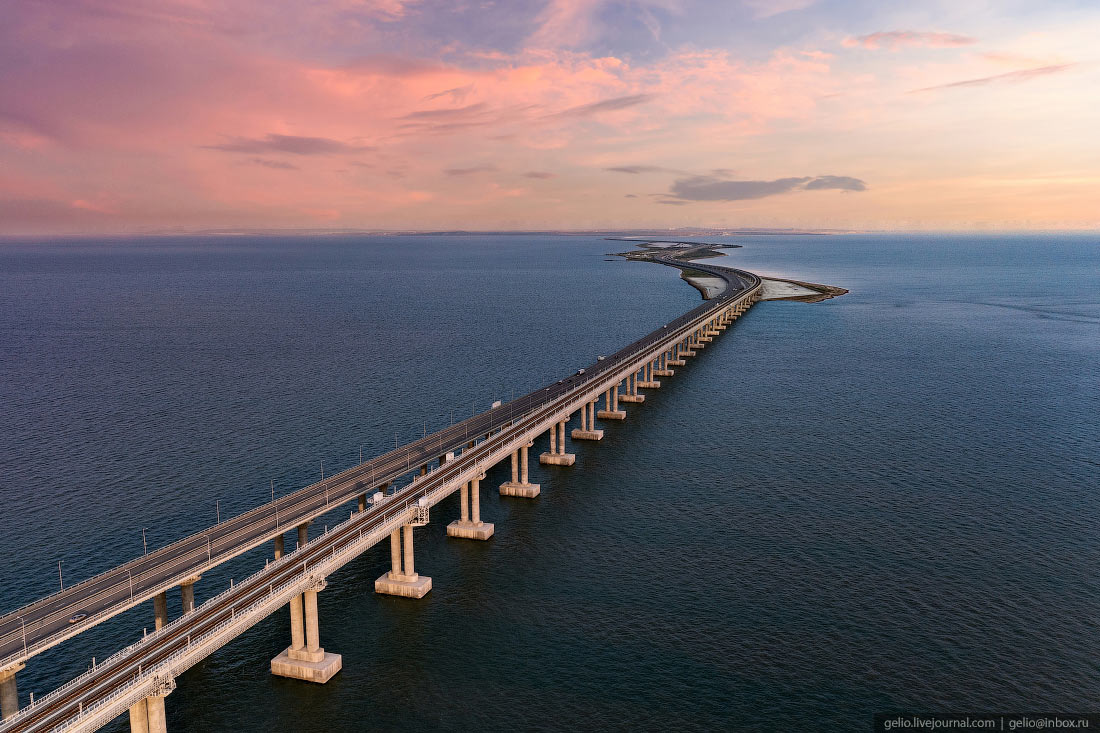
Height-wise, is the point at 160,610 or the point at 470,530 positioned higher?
the point at 160,610

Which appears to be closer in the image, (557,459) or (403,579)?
(403,579)

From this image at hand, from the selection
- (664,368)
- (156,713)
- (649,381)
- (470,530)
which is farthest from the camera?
(664,368)

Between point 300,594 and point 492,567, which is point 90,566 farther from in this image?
point 492,567

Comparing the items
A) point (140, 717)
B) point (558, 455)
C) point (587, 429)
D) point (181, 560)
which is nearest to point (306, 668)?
point (140, 717)

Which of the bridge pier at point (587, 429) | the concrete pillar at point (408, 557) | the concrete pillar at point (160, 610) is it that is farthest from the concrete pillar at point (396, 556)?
the bridge pier at point (587, 429)

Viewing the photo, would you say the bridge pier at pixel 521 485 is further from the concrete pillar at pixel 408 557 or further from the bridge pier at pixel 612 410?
the bridge pier at pixel 612 410

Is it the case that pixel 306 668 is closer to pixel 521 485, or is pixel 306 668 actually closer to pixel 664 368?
pixel 521 485
